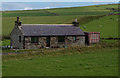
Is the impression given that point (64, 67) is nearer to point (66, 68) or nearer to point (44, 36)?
point (66, 68)

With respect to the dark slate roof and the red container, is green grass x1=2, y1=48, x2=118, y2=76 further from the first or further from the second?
the red container

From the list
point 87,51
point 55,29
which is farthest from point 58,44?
point 87,51

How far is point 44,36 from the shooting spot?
50.4 m

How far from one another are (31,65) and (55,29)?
27.3 meters

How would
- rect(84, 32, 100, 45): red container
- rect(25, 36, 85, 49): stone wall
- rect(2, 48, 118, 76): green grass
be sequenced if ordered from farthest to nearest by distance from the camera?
rect(84, 32, 100, 45): red container, rect(25, 36, 85, 49): stone wall, rect(2, 48, 118, 76): green grass

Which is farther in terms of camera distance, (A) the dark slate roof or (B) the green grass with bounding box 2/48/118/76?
(A) the dark slate roof

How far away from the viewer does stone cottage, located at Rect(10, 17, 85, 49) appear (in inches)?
1950

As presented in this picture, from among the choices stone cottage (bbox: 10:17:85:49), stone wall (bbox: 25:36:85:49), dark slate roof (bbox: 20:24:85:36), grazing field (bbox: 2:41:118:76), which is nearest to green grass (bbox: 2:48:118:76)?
grazing field (bbox: 2:41:118:76)

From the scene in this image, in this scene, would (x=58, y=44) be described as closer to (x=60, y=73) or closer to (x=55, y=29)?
(x=55, y=29)

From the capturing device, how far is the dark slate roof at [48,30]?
165 feet

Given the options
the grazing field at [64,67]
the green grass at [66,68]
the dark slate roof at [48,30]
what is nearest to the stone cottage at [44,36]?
the dark slate roof at [48,30]

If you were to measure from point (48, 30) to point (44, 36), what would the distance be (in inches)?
79.8

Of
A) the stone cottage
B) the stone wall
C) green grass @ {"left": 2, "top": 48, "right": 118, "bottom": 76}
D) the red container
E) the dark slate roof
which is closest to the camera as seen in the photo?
green grass @ {"left": 2, "top": 48, "right": 118, "bottom": 76}

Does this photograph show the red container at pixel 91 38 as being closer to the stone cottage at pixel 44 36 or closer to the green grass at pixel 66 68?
the stone cottage at pixel 44 36
